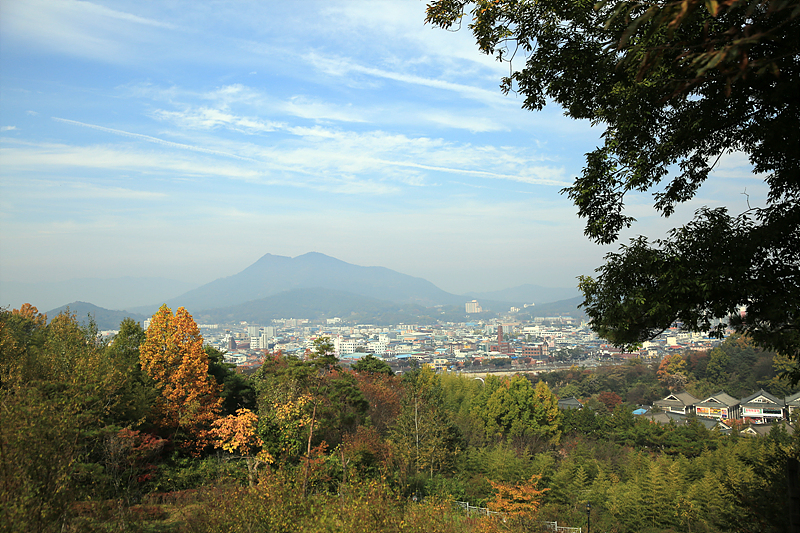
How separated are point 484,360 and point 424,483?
91214mm

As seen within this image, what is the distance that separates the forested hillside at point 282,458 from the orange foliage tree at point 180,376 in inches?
1.3

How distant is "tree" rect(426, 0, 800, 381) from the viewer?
3.21m

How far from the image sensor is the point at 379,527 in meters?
4.36

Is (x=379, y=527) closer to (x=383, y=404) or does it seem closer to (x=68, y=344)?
(x=68, y=344)

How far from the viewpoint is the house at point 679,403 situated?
3785cm

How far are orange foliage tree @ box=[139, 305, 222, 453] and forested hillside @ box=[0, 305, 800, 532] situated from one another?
0.11 ft

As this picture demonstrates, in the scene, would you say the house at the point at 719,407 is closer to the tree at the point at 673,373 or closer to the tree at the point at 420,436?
the tree at the point at 673,373

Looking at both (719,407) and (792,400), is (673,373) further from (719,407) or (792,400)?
(792,400)

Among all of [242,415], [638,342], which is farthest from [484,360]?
[638,342]

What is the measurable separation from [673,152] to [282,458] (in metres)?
8.49

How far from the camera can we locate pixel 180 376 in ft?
37.2

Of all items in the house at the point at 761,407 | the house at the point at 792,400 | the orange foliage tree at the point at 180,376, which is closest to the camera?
the orange foliage tree at the point at 180,376

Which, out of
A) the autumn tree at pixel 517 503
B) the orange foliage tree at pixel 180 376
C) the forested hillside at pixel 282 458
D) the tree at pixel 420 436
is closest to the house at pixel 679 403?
the forested hillside at pixel 282 458

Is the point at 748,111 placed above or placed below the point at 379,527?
above
